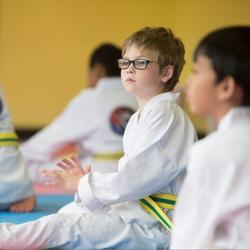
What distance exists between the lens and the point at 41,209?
4.03 m

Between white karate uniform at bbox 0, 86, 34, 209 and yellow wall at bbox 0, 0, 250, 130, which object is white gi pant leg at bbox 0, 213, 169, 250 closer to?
white karate uniform at bbox 0, 86, 34, 209

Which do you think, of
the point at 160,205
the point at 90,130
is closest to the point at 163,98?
the point at 160,205

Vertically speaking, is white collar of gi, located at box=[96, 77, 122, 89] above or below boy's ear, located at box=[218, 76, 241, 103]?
below

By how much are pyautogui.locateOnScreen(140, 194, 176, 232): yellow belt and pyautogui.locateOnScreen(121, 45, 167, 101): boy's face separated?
0.43 metres

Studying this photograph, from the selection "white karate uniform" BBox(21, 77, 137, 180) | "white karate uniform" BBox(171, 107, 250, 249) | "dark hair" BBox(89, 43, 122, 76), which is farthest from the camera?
"dark hair" BBox(89, 43, 122, 76)

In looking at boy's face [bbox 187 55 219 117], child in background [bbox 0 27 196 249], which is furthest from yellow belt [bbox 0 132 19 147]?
boy's face [bbox 187 55 219 117]

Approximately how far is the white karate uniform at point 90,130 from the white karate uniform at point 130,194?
2.13 m

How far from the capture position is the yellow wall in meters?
6.83

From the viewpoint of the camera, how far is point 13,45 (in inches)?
278

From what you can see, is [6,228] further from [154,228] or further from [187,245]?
[187,245]

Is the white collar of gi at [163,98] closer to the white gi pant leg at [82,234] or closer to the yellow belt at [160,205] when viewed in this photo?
the yellow belt at [160,205]

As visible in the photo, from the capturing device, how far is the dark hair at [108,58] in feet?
17.6

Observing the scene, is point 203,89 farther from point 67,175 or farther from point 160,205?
point 67,175

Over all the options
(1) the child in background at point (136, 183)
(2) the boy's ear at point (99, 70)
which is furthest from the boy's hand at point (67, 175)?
(2) the boy's ear at point (99, 70)
